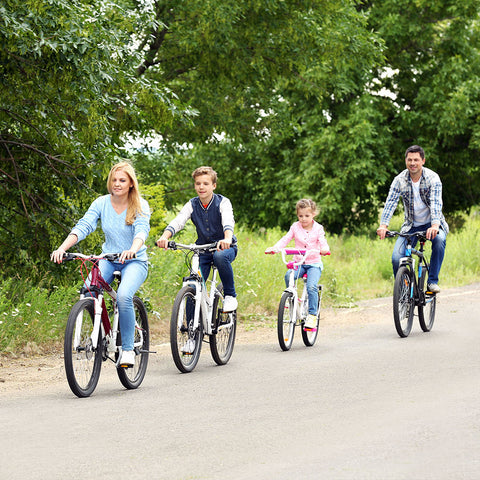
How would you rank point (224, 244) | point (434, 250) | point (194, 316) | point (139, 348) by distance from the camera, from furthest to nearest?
point (434, 250)
point (194, 316)
point (224, 244)
point (139, 348)

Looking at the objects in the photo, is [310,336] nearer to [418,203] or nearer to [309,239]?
[309,239]

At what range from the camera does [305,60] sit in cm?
1830

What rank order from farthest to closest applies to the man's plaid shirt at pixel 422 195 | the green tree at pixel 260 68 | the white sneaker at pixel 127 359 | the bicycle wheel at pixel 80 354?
the green tree at pixel 260 68
the man's plaid shirt at pixel 422 195
the white sneaker at pixel 127 359
the bicycle wheel at pixel 80 354

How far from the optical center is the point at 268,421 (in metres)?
6.53

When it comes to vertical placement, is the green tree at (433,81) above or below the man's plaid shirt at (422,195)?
above

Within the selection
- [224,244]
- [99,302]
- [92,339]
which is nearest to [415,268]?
[224,244]

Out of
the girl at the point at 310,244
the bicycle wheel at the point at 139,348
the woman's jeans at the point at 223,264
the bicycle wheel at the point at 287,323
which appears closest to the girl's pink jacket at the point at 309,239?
the girl at the point at 310,244

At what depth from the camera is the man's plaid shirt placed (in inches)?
432

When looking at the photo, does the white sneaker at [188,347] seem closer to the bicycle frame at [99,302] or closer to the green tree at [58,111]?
the bicycle frame at [99,302]

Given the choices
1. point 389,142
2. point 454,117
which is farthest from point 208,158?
point 454,117

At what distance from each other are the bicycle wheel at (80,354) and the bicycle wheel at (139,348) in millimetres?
379

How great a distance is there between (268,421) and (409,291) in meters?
4.84

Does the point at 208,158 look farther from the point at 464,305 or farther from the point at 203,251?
the point at 203,251

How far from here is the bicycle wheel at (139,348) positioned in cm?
797
